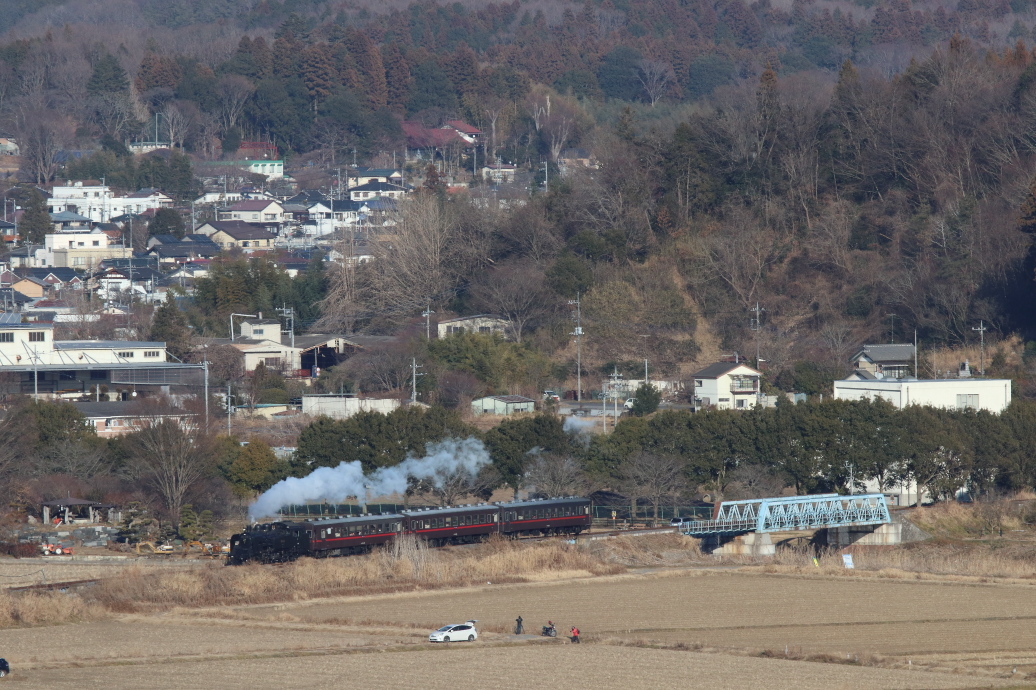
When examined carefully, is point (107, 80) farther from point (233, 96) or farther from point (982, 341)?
point (982, 341)

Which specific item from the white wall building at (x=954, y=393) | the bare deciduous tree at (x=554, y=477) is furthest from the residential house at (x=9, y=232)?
the white wall building at (x=954, y=393)

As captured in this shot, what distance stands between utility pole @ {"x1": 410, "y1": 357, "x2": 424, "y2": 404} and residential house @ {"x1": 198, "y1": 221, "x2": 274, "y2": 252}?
119ft

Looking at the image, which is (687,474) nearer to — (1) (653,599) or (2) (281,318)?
(1) (653,599)

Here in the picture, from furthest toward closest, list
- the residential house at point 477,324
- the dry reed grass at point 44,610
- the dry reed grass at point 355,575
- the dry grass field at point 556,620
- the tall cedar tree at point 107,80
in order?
1. the tall cedar tree at point 107,80
2. the residential house at point 477,324
3. the dry reed grass at point 355,575
4. the dry reed grass at point 44,610
5. the dry grass field at point 556,620

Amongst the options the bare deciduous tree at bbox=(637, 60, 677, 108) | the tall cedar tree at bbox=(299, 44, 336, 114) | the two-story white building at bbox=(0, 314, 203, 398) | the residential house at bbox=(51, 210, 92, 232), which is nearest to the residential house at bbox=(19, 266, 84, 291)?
the residential house at bbox=(51, 210, 92, 232)

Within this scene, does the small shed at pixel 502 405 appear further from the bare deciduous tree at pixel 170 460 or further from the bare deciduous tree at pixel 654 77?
the bare deciduous tree at pixel 654 77

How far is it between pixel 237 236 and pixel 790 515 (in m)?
59.5

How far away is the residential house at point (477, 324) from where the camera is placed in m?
61.5

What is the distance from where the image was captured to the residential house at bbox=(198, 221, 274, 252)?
9281 cm

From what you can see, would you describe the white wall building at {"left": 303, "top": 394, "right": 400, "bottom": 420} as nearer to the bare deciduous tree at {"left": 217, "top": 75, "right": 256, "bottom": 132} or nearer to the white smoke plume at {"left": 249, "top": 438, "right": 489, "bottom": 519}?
the white smoke plume at {"left": 249, "top": 438, "right": 489, "bottom": 519}

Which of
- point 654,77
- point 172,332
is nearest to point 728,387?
point 172,332

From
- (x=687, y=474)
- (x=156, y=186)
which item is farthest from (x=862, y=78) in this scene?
(x=156, y=186)

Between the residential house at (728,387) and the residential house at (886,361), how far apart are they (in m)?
3.59

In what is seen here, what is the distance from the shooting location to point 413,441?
41781 millimetres
